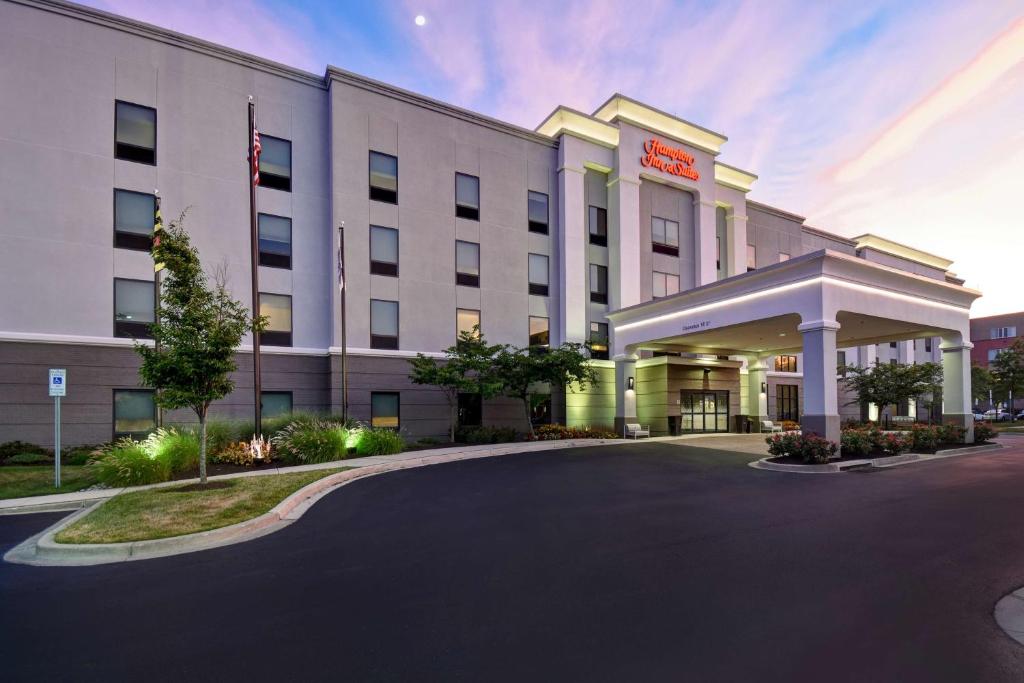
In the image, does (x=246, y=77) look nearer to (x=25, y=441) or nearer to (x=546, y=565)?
(x=25, y=441)

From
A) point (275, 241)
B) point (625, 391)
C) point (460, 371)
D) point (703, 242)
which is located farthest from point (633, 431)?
point (275, 241)

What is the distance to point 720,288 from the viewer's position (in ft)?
67.7

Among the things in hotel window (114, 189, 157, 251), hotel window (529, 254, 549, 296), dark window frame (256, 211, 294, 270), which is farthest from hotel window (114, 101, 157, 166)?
hotel window (529, 254, 549, 296)

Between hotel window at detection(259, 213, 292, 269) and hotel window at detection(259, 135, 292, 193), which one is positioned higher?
hotel window at detection(259, 135, 292, 193)

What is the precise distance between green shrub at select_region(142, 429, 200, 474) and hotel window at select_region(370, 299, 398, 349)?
9.29 meters

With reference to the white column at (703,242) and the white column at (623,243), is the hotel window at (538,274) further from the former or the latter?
the white column at (703,242)

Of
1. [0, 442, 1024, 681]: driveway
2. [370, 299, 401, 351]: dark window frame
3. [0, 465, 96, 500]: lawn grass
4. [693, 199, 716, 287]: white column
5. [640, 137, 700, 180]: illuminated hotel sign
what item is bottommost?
[0, 465, 96, 500]: lawn grass

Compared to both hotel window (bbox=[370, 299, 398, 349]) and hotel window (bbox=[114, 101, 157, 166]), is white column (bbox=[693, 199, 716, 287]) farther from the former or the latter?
hotel window (bbox=[114, 101, 157, 166])

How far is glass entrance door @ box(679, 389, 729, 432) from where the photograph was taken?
28.5m

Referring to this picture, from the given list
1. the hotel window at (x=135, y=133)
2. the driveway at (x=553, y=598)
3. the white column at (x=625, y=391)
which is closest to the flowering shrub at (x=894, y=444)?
the driveway at (x=553, y=598)

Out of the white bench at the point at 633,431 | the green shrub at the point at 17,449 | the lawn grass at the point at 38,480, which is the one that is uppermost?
the green shrub at the point at 17,449

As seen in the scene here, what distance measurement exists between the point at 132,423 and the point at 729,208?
112 feet

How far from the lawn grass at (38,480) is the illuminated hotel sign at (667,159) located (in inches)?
1116

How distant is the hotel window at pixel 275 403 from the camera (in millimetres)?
21156
